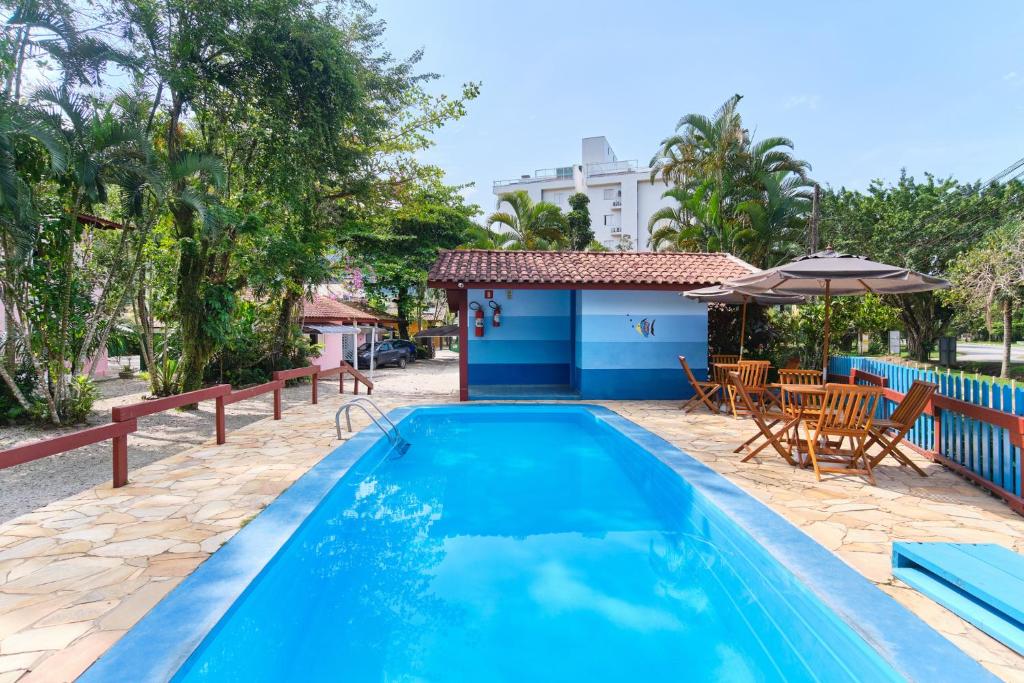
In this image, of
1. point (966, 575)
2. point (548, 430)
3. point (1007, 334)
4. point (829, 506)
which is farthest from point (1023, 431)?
point (1007, 334)

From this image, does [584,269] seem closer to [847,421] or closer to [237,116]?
[847,421]

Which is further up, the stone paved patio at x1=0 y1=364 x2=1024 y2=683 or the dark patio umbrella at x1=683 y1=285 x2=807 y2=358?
the dark patio umbrella at x1=683 y1=285 x2=807 y2=358

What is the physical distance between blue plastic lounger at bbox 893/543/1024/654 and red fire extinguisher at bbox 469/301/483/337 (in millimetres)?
10838

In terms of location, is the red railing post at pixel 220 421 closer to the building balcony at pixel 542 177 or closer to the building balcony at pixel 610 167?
the building balcony at pixel 610 167

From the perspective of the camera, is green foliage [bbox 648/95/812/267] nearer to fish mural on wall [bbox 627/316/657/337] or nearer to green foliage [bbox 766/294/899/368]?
green foliage [bbox 766/294/899/368]

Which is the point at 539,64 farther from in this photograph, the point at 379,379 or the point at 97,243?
the point at 97,243

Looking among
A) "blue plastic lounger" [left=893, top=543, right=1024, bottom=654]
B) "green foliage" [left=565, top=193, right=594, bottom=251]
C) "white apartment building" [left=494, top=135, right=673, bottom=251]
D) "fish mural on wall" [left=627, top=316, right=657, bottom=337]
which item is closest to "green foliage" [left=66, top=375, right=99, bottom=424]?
"fish mural on wall" [left=627, top=316, right=657, bottom=337]

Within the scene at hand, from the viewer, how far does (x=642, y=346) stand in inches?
490

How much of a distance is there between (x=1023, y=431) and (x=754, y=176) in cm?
1985

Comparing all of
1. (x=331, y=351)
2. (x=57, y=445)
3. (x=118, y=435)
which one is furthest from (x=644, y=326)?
(x=331, y=351)

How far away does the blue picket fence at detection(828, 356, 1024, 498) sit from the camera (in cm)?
492

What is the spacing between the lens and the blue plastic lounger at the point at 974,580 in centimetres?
270

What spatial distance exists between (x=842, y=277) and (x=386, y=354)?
2094 cm

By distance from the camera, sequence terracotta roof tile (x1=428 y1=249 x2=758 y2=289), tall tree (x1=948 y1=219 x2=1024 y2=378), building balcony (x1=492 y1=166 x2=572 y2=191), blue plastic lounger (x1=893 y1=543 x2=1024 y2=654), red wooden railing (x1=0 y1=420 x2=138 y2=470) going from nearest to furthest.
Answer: blue plastic lounger (x1=893 y1=543 x2=1024 y2=654) → red wooden railing (x1=0 y1=420 x2=138 y2=470) → terracotta roof tile (x1=428 y1=249 x2=758 y2=289) → tall tree (x1=948 y1=219 x2=1024 y2=378) → building balcony (x1=492 y1=166 x2=572 y2=191)
